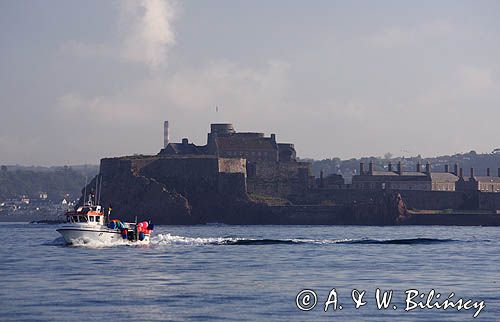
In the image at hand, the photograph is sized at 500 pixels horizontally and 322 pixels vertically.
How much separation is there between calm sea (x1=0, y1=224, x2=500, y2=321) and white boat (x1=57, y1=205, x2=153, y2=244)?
0.89 meters

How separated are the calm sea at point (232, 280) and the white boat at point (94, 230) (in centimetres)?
89

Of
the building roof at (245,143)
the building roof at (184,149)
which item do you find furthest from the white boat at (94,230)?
the building roof at (184,149)

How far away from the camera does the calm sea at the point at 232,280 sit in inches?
1545

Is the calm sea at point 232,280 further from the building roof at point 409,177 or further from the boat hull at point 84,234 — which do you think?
the building roof at point 409,177

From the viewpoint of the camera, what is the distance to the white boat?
7325cm

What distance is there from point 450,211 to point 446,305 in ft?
358

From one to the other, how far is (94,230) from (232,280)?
82.5 ft

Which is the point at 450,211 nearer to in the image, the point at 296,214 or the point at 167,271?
the point at 296,214

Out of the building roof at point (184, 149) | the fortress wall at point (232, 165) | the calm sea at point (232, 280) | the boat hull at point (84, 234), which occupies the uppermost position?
the building roof at point (184, 149)

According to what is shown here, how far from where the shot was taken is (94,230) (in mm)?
73438

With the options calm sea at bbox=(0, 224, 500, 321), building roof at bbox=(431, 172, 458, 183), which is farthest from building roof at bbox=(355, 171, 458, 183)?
calm sea at bbox=(0, 224, 500, 321)

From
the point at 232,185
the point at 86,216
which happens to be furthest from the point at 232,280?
the point at 232,185

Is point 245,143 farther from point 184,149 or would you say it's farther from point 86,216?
point 86,216

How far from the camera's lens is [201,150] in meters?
169
